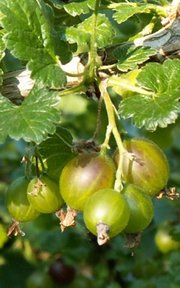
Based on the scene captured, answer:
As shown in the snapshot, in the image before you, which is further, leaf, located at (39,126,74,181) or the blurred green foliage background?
the blurred green foliage background

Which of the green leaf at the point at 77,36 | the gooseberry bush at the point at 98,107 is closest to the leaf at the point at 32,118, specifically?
the gooseberry bush at the point at 98,107

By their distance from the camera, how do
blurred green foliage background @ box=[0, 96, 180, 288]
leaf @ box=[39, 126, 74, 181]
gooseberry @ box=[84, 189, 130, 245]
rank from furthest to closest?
1. blurred green foliage background @ box=[0, 96, 180, 288]
2. leaf @ box=[39, 126, 74, 181]
3. gooseberry @ box=[84, 189, 130, 245]

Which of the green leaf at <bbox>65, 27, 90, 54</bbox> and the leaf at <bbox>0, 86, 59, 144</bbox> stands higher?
the green leaf at <bbox>65, 27, 90, 54</bbox>

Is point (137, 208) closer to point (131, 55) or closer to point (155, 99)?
point (155, 99)

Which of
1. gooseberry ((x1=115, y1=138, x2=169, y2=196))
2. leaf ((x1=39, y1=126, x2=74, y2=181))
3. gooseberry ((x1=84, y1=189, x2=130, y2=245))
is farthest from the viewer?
leaf ((x1=39, y1=126, x2=74, y2=181))

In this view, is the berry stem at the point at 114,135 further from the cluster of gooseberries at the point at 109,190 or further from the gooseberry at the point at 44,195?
the gooseberry at the point at 44,195

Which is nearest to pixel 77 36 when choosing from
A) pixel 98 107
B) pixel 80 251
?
pixel 98 107

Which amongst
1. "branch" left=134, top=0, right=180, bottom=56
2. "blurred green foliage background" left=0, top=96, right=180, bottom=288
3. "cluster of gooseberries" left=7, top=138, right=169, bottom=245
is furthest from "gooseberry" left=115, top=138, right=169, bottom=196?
"blurred green foliage background" left=0, top=96, right=180, bottom=288

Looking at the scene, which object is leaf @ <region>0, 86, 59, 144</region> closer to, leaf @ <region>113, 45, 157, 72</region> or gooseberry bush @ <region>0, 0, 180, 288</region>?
gooseberry bush @ <region>0, 0, 180, 288</region>
